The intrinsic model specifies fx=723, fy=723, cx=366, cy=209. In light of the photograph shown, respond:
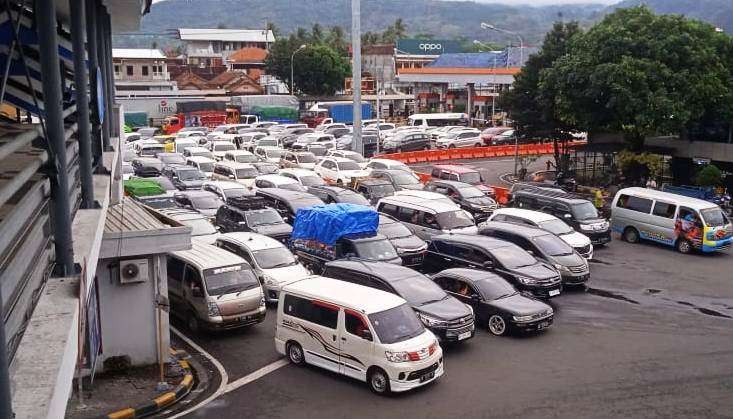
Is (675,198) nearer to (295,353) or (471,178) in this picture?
(471,178)

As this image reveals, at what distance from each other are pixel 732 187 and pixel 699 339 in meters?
16.8

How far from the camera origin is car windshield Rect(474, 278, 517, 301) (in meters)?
14.4

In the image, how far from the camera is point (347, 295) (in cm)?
1198

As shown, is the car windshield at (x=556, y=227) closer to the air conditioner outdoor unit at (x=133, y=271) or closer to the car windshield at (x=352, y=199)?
the car windshield at (x=352, y=199)

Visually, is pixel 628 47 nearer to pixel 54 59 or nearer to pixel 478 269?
pixel 478 269

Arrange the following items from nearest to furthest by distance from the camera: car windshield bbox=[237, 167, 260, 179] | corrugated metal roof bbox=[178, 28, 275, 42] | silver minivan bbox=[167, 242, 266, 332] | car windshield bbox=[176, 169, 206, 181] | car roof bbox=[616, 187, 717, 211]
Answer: silver minivan bbox=[167, 242, 266, 332], car roof bbox=[616, 187, 717, 211], car windshield bbox=[176, 169, 206, 181], car windshield bbox=[237, 167, 260, 179], corrugated metal roof bbox=[178, 28, 275, 42]

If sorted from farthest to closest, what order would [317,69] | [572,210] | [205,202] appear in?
1. [317,69]
2. [205,202]
3. [572,210]

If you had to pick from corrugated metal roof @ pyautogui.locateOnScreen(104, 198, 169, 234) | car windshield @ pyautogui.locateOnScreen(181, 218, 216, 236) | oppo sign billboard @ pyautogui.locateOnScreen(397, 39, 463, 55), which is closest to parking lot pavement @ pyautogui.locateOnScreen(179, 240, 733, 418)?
corrugated metal roof @ pyautogui.locateOnScreen(104, 198, 169, 234)

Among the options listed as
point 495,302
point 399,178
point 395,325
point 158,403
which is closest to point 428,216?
point 495,302

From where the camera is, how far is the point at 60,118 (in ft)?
17.1

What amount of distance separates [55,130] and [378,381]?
7.23 meters

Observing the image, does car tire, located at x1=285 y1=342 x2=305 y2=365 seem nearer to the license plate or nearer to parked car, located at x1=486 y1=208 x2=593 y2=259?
the license plate

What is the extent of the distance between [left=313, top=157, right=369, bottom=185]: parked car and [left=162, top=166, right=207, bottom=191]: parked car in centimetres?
521

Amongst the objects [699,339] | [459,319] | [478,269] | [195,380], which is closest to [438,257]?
[478,269]
